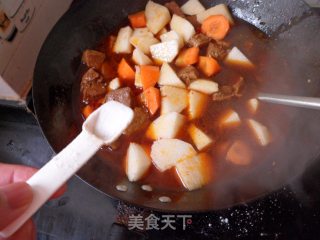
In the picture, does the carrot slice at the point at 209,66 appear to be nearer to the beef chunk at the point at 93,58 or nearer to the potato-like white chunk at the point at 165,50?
the potato-like white chunk at the point at 165,50

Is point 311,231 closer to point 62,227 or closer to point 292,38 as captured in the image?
point 292,38

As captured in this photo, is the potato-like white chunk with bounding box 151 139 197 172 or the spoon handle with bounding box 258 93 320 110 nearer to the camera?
the spoon handle with bounding box 258 93 320 110

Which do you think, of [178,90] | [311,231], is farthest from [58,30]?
[311,231]

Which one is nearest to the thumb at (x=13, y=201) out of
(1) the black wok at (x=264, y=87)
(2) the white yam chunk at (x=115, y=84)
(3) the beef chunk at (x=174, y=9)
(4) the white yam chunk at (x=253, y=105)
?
(1) the black wok at (x=264, y=87)

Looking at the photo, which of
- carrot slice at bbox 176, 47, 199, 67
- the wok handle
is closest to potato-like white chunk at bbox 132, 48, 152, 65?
carrot slice at bbox 176, 47, 199, 67

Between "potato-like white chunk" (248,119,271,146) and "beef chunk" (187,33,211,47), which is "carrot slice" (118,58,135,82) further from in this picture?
"potato-like white chunk" (248,119,271,146)

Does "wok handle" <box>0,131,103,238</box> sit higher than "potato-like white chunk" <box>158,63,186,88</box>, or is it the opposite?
"wok handle" <box>0,131,103,238</box>
